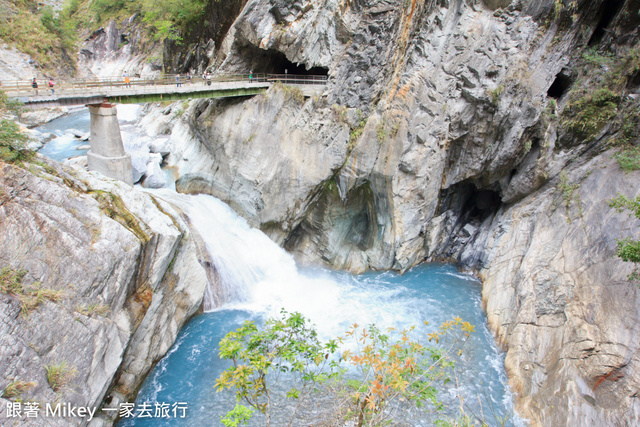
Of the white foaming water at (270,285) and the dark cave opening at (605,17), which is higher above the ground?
the dark cave opening at (605,17)

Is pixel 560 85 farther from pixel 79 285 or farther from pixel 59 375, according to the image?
pixel 59 375

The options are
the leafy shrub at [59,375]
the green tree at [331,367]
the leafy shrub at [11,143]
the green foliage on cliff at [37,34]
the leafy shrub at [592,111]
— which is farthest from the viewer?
the green foliage on cliff at [37,34]

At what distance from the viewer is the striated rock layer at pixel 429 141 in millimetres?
15352

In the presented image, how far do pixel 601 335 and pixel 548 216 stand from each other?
649 cm

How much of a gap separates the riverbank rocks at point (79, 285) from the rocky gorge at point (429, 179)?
0.08 metres

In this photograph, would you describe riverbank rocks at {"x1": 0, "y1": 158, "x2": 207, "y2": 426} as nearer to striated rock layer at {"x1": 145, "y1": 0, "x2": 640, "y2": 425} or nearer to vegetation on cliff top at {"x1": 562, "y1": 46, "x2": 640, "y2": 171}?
striated rock layer at {"x1": 145, "y1": 0, "x2": 640, "y2": 425}

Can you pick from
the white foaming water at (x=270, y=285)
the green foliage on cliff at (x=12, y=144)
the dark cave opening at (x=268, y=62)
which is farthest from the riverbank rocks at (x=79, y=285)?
the dark cave opening at (x=268, y=62)

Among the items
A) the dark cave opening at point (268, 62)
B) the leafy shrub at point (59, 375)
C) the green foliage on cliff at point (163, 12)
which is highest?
the green foliage on cliff at point (163, 12)

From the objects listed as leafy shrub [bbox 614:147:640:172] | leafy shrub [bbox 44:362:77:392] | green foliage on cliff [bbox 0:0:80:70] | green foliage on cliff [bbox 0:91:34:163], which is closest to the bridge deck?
green foliage on cliff [bbox 0:91:34:163]

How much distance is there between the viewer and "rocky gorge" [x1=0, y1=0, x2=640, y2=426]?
10.3 metres

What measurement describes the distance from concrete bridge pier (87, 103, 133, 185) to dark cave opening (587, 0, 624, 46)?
22.7 metres

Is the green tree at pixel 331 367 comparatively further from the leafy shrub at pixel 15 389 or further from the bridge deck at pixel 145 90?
the bridge deck at pixel 145 90

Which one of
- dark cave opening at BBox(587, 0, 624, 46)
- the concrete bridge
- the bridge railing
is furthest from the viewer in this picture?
dark cave opening at BBox(587, 0, 624, 46)

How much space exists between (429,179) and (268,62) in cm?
1197
